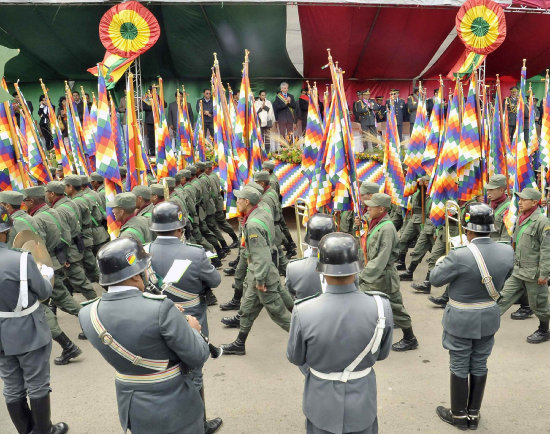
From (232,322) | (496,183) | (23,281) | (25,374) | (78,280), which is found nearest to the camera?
(23,281)

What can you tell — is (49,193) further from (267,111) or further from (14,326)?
(267,111)

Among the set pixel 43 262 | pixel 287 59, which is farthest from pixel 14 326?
pixel 287 59

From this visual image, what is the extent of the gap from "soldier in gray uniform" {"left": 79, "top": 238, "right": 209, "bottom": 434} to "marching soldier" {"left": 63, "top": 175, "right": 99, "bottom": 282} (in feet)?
16.0

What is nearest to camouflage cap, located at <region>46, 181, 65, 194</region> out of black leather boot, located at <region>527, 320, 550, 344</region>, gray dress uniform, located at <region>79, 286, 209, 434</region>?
gray dress uniform, located at <region>79, 286, 209, 434</region>

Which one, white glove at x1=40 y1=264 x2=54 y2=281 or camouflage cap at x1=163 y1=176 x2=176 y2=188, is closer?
white glove at x1=40 y1=264 x2=54 y2=281

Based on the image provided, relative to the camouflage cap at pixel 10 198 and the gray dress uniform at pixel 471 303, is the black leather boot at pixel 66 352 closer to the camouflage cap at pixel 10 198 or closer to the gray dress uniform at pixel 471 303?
the camouflage cap at pixel 10 198

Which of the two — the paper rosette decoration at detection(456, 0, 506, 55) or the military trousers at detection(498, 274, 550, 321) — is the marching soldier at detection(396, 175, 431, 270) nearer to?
the paper rosette decoration at detection(456, 0, 506, 55)

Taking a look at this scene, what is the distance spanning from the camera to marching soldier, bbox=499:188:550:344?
532 cm

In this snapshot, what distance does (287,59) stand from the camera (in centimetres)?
1574

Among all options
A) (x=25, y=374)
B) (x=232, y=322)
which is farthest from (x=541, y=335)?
(x=25, y=374)

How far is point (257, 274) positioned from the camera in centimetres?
499

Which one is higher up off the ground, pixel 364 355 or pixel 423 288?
pixel 364 355

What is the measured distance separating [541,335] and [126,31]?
7.25 metres

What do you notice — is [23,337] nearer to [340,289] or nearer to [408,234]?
[340,289]
